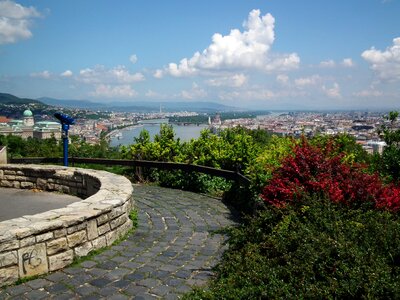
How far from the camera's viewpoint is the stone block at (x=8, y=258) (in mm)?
3623

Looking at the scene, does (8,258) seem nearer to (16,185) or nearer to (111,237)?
(111,237)

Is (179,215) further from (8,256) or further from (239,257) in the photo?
(8,256)

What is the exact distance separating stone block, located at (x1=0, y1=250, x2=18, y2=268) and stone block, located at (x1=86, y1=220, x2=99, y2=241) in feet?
3.06

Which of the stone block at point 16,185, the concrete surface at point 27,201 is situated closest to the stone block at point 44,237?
the concrete surface at point 27,201

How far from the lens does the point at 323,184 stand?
197 inches

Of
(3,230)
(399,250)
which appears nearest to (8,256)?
(3,230)

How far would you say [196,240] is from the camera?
5262 mm

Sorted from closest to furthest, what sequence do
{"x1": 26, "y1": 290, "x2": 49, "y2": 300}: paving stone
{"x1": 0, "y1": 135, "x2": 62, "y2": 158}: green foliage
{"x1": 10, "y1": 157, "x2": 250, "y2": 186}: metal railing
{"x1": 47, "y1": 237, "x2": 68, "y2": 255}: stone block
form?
{"x1": 26, "y1": 290, "x2": 49, "y2": 300}: paving stone < {"x1": 47, "y1": 237, "x2": 68, "y2": 255}: stone block < {"x1": 10, "y1": 157, "x2": 250, "y2": 186}: metal railing < {"x1": 0, "y1": 135, "x2": 62, "y2": 158}: green foliage

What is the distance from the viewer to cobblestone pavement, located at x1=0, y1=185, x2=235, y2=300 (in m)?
3.56

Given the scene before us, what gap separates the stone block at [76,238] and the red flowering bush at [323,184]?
8.29ft

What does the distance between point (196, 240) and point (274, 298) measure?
8.06 ft

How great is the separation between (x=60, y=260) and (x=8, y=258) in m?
0.59

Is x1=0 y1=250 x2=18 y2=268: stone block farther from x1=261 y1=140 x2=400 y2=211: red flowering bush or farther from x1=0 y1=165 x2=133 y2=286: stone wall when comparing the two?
x1=261 y1=140 x2=400 y2=211: red flowering bush

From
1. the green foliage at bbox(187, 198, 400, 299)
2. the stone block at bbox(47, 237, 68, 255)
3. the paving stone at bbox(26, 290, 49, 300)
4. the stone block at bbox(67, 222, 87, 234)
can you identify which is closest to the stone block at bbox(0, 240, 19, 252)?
the stone block at bbox(47, 237, 68, 255)
